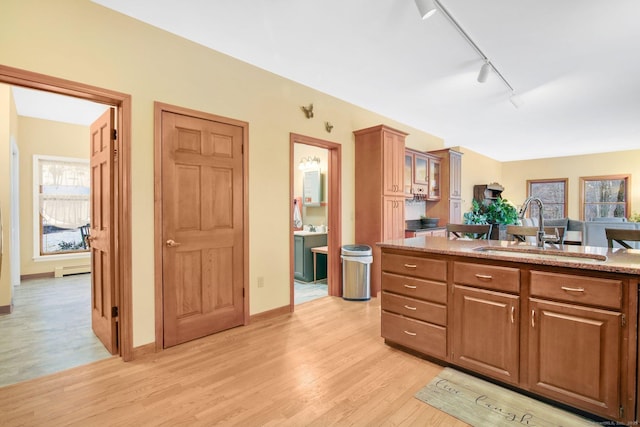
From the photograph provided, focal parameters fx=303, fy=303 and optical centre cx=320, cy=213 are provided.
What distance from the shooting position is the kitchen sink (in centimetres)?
193

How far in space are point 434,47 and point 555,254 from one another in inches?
82.0

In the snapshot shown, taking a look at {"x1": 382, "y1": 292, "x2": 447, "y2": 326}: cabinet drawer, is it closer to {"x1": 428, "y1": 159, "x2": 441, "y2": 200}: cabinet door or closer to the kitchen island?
the kitchen island

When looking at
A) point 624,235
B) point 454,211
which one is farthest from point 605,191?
point 624,235

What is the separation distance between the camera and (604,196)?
26.3 feet

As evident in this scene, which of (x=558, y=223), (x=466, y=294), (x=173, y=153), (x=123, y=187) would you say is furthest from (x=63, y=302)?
(x=558, y=223)

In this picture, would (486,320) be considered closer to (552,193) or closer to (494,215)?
(494,215)

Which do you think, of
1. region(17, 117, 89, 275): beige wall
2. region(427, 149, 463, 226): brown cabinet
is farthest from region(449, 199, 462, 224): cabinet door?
region(17, 117, 89, 275): beige wall

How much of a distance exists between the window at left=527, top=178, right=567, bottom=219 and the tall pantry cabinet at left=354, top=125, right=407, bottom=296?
22.6ft

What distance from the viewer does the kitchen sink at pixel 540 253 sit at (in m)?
1.93

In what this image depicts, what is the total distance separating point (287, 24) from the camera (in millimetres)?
2512

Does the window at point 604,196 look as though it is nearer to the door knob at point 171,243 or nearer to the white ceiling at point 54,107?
the door knob at point 171,243

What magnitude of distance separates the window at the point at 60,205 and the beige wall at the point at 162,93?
4195 millimetres

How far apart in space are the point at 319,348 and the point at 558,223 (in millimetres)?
6939

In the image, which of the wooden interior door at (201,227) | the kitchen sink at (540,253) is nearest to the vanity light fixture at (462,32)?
the kitchen sink at (540,253)
